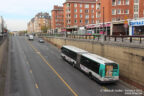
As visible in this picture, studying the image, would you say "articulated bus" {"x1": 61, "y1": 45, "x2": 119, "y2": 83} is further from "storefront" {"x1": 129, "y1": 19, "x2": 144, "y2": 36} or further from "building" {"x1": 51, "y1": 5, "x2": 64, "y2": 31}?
"building" {"x1": 51, "y1": 5, "x2": 64, "y2": 31}

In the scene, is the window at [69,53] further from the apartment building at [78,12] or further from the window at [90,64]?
the apartment building at [78,12]

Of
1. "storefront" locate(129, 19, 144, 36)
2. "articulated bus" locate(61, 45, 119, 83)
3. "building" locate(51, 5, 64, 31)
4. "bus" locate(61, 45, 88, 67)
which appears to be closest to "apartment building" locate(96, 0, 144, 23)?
"storefront" locate(129, 19, 144, 36)

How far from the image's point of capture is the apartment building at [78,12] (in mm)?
81812

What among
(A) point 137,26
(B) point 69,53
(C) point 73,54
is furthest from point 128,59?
(A) point 137,26

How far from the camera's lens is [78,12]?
82875 millimetres

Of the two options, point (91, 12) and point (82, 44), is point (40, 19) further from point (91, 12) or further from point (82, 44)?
point (82, 44)

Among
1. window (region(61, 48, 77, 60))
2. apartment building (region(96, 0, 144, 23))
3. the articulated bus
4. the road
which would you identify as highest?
apartment building (region(96, 0, 144, 23))

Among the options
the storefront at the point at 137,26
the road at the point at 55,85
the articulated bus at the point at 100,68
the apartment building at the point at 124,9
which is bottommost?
the road at the point at 55,85

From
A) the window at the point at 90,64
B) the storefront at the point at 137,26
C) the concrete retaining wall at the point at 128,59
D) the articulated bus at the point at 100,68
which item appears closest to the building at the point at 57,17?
the storefront at the point at 137,26

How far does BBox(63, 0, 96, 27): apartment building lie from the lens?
268 feet

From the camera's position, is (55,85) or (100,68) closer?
(55,85)

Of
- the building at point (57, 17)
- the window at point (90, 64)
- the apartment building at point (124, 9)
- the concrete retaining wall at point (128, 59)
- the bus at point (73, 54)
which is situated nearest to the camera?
the concrete retaining wall at point (128, 59)

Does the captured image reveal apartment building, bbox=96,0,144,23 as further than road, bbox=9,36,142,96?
Yes

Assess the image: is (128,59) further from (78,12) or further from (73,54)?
(78,12)
